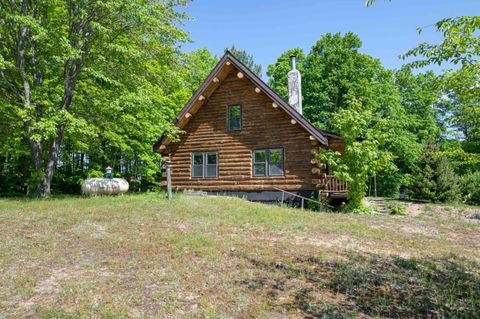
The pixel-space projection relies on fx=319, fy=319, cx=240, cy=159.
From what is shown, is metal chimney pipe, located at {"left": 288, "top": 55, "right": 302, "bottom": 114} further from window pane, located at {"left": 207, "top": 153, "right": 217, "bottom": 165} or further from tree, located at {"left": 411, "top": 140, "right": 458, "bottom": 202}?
tree, located at {"left": 411, "top": 140, "right": 458, "bottom": 202}

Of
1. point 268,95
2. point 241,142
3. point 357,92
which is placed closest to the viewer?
point 268,95

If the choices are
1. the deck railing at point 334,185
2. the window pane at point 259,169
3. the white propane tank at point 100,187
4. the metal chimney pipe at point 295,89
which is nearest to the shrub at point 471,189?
the deck railing at point 334,185

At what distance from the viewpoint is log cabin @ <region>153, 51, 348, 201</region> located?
1875 centimetres

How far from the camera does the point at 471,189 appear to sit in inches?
950

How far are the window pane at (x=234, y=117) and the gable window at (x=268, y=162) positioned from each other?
218 centimetres

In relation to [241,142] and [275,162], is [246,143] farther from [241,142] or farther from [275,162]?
[275,162]

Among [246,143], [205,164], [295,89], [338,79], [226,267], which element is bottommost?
[226,267]

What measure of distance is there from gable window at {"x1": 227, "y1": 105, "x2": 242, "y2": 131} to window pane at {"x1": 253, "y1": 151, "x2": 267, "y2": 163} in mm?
2008

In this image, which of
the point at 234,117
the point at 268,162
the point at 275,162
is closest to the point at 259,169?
the point at 268,162

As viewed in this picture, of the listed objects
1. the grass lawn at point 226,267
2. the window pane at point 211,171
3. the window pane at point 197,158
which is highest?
the window pane at point 197,158

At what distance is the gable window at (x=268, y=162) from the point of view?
64.4 ft

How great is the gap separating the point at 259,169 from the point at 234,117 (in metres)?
3.90

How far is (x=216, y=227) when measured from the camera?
11.0m

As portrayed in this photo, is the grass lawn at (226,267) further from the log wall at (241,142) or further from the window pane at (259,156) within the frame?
the window pane at (259,156)
